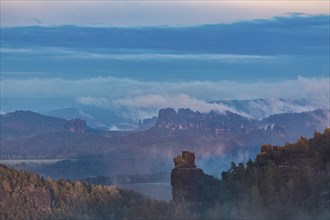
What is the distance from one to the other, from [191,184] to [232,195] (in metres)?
4.59

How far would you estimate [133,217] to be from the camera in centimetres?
8062

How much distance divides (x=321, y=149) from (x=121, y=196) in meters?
14.3

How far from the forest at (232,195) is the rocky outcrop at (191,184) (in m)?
0.88

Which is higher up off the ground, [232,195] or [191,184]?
[191,184]

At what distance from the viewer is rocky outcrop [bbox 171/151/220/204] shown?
275ft

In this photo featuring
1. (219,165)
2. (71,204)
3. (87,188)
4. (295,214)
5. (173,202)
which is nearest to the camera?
(295,214)

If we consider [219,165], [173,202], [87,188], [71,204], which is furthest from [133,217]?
[219,165]

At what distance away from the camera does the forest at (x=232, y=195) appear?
3061 inches

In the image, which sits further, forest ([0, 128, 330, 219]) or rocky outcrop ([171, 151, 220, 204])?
rocky outcrop ([171, 151, 220, 204])

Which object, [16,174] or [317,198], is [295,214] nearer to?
[317,198]

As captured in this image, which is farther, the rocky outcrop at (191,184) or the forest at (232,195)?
the rocky outcrop at (191,184)

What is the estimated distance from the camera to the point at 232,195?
82.2 m

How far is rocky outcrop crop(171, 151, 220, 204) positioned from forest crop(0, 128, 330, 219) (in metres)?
0.88

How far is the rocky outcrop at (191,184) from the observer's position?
275ft
